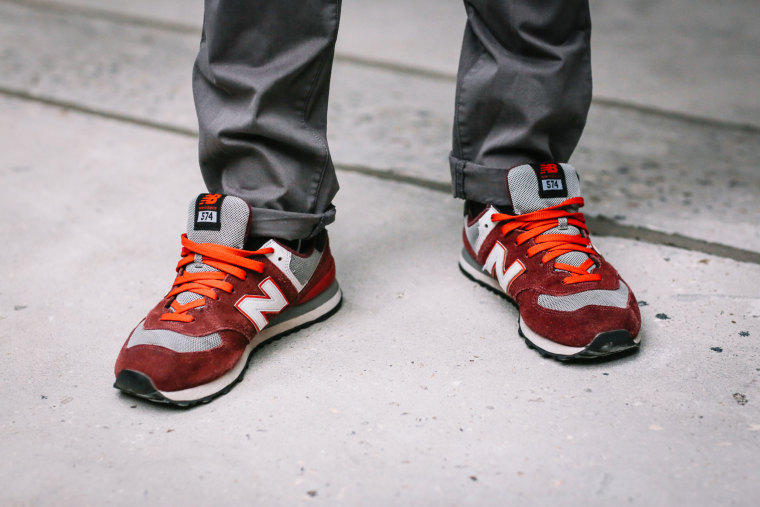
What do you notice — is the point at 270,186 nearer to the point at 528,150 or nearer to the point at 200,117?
the point at 200,117

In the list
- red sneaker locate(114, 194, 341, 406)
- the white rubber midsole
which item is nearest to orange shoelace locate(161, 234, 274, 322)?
red sneaker locate(114, 194, 341, 406)

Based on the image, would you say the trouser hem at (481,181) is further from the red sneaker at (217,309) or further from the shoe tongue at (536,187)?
the red sneaker at (217,309)

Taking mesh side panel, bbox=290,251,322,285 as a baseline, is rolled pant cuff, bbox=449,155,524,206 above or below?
above

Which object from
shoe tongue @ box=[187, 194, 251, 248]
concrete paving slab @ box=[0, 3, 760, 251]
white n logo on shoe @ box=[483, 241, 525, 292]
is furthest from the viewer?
concrete paving slab @ box=[0, 3, 760, 251]

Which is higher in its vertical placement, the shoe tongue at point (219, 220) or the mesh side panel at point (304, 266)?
the shoe tongue at point (219, 220)

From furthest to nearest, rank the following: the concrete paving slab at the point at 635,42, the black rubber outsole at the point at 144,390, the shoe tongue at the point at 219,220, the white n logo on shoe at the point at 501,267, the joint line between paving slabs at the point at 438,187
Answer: the concrete paving slab at the point at 635,42, the joint line between paving slabs at the point at 438,187, the white n logo on shoe at the point at 501,267, the shoe tongue at the point at 219,220, the black rubber outsole at the point at 144,390

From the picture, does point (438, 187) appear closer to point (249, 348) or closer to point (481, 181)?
point (481, 181)

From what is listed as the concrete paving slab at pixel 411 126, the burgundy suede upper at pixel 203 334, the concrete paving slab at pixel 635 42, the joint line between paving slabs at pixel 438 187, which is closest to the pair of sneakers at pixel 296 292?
the burgundy suede upper at pixel 203 334

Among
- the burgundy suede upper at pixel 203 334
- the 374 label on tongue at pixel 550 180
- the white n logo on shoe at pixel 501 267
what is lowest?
the burgundy suede upper at pixel 203 334

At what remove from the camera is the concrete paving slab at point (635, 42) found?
234 centimetres

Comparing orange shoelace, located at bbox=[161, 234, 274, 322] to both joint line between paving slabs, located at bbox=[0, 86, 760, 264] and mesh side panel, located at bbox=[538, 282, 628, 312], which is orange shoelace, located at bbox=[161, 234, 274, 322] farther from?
joint line between paving slabs, located at bbox=[0, 86, 760, 264]

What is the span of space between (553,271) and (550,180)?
16 centimetres

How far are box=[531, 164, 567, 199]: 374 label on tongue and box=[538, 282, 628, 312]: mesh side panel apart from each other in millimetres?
186

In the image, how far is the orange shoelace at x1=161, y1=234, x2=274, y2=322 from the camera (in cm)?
107
